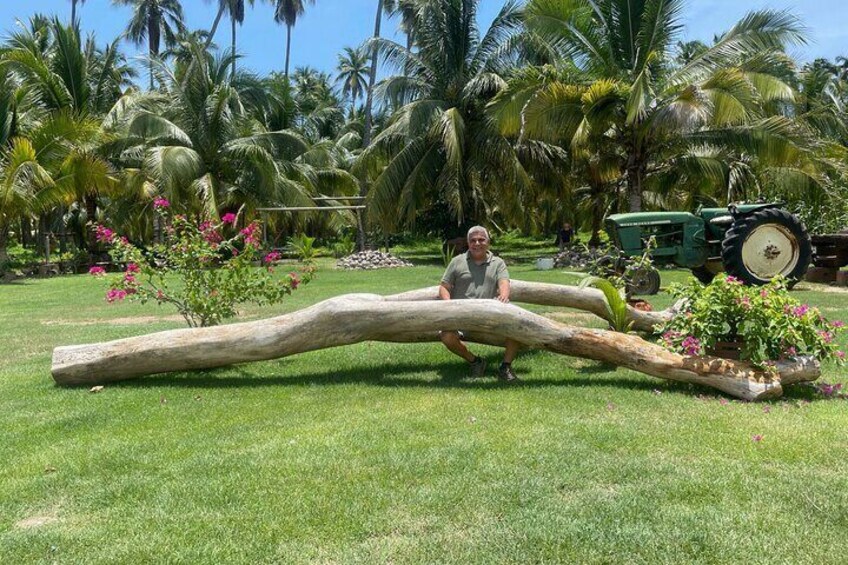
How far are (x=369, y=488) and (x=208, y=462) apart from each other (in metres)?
1.06

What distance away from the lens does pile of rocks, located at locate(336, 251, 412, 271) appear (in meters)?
21.8

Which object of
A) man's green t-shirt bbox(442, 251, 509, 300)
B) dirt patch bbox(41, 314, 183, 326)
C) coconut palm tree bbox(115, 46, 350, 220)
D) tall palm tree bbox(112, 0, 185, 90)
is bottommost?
dirt patch bbox(41, 314, 183, 326)

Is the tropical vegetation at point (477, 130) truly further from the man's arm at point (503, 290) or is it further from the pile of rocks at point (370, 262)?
the man's arm at point (503, 290)

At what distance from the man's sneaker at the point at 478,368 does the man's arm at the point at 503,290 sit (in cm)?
61

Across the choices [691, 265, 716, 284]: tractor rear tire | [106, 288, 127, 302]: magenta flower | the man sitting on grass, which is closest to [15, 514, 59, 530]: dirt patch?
the man sitting on grass

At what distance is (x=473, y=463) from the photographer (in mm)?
3656

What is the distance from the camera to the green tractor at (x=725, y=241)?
10008 mm

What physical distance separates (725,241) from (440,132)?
1186 centimetres

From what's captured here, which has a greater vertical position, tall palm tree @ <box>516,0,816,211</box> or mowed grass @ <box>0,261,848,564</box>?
tall palm tree @ <box>516,0,816,211</box>

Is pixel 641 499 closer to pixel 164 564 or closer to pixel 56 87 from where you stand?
pixel 164 564

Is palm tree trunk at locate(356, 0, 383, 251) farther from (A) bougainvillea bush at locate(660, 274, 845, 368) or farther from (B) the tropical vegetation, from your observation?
(A) bougainvillea bush at locate(660, 274, 845, 368)

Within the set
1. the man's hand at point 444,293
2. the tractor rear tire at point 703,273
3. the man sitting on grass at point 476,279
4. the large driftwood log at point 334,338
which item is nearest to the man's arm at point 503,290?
the man sitting on grass at point 476,279

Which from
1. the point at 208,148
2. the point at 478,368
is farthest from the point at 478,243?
the point at 208,148

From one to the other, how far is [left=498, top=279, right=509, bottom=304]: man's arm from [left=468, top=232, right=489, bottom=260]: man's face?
31 centimetres
